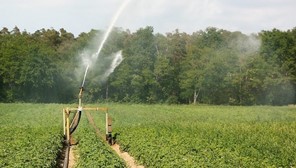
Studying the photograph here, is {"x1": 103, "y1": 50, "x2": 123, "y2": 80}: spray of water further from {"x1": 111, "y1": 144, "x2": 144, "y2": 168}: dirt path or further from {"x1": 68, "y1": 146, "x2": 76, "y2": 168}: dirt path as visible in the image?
{"x1": 68, "y1": 146, "x2": 76, "y2": 168}: dirt path

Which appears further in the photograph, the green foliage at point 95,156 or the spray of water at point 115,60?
the spray of water at point 115,60

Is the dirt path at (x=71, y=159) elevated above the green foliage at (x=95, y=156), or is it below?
below

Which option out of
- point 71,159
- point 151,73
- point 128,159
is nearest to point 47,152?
point 71,159

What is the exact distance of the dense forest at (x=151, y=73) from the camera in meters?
76.7

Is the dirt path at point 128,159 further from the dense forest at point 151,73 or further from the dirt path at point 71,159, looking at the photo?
the dense forest at point 151,73

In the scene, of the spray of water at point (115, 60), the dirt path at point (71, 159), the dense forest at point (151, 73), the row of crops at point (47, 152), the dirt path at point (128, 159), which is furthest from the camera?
the dense forest at point (151, 73)

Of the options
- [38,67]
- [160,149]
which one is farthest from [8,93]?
[160,149]

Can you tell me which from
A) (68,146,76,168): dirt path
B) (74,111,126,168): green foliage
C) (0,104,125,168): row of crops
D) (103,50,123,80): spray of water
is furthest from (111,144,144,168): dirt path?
(103,50,123,80): spray of water

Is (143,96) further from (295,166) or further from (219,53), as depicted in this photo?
(295,166)

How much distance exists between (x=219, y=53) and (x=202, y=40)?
1469cm

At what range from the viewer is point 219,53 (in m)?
84.1

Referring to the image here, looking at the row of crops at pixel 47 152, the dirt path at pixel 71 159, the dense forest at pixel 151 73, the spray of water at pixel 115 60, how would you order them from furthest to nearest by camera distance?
the dense forest at pixel 151 73
the spray of water at pixel 115 60
the dirt path at pixel 71 159
the row of crops at pixel 47 152

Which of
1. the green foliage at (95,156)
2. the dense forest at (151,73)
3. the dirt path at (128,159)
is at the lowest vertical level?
the dirt path at (128,159)

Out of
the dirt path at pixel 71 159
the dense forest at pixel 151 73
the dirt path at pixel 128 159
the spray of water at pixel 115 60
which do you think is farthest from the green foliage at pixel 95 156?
the dense forest at pixel 151 73
